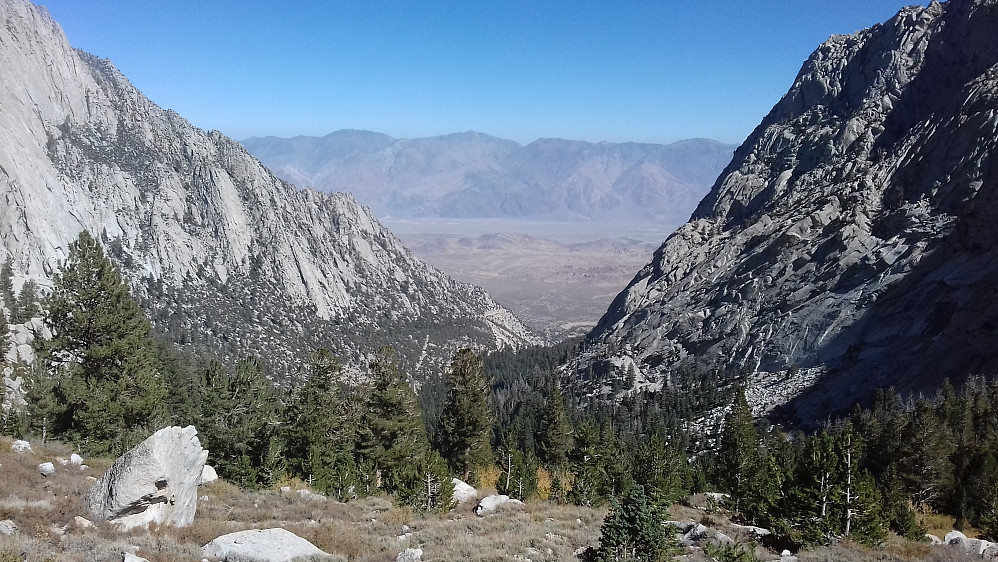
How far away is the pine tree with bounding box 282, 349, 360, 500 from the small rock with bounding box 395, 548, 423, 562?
13.1 meters

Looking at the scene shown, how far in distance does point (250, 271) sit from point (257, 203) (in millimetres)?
33244

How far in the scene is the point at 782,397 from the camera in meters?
100

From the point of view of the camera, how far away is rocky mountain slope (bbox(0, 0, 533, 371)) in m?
124

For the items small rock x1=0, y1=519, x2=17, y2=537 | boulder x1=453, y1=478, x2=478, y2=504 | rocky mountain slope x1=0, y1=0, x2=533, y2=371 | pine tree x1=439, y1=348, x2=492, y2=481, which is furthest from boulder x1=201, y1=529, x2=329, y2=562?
rocky mountain slope x1=0, y1=0, x2=533, y2=371

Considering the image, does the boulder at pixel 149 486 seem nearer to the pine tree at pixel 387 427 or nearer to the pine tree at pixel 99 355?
the pine tree at pixel 99 355

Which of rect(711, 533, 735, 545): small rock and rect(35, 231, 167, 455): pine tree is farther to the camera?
rect(35, 231, 167, 455): pine tree

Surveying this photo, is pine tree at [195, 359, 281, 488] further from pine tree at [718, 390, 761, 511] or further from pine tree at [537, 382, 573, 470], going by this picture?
pine tree at [718, 390, 761, 511]

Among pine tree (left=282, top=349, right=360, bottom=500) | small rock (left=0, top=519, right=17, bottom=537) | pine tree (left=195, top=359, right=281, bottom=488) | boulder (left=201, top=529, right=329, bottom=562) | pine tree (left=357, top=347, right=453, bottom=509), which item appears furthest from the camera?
pine tree (left=357, top=347, right=453, bottom=509)

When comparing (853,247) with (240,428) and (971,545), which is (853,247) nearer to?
(971,545)

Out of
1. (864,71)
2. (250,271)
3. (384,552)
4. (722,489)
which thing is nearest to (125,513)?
(384,552)

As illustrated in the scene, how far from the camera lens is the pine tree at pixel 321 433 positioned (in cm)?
3041

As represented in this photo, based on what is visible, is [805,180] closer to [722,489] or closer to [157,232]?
[722,489]

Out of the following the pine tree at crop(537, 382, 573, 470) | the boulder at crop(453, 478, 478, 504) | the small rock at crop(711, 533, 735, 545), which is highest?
the small rock at crop(711, 533, 735, 545)

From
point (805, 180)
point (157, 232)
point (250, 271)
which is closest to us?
point (157, 232)
